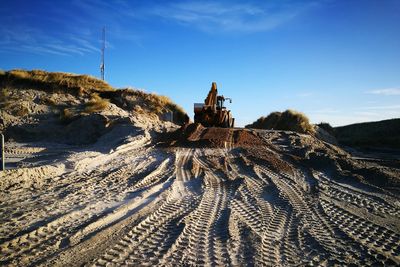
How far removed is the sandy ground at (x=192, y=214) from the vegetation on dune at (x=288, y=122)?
1591 centimetres

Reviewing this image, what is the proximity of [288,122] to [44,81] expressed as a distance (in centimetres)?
1979

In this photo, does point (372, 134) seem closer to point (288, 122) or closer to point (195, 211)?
point (288, 122)

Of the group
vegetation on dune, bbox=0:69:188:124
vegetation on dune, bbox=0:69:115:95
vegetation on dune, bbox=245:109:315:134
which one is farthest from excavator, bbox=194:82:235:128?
vegetation on dune, bbox=0:69:115:95

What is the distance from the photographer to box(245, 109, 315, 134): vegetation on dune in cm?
2698

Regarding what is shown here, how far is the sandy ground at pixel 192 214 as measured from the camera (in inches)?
174

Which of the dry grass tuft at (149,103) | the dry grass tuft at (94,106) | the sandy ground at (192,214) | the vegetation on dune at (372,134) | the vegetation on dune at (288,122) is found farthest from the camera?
the vegetation on dune at (288,122)

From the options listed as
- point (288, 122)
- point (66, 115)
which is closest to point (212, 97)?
point (288, 122)

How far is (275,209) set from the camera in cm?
663

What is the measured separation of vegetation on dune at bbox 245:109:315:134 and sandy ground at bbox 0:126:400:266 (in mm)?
15911

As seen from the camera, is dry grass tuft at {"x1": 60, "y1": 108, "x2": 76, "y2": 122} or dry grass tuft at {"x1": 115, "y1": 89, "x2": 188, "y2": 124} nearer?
dry grass tuft at {"x1": 60, "y1": 108, "x2": 76, "y2": 122}

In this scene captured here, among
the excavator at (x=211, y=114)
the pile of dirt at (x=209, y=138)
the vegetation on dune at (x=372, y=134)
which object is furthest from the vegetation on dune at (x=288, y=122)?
the pile of dirt at (x=209, y=138)

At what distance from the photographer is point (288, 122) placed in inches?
1130

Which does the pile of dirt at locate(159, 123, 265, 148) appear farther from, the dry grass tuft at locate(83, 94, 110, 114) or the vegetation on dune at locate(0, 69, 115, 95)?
the vegetation on dune at locate(0, 69, 115, 95)

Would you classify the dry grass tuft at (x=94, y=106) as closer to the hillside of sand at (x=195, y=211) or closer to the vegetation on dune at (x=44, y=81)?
the vegetation on dune at (x=44, y=81)
